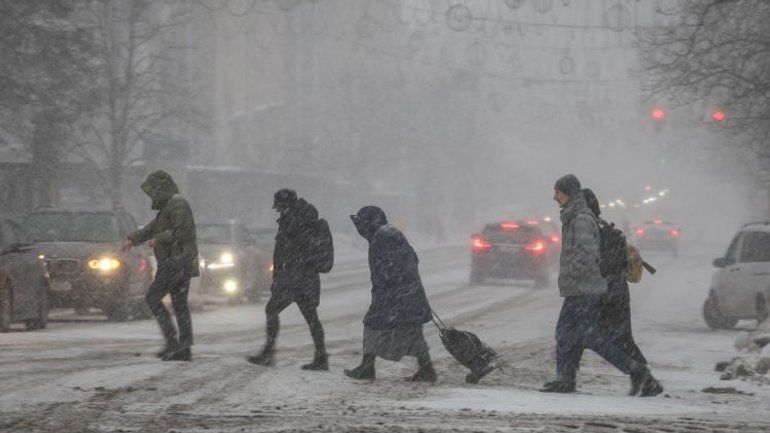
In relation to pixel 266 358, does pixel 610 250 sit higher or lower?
higher

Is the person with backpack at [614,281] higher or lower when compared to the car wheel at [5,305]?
higher

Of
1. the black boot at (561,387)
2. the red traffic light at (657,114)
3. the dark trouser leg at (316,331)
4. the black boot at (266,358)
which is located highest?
the red traffic light at (657,114)

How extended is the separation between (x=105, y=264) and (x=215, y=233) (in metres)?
6.94

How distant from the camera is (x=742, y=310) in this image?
67.7 feet

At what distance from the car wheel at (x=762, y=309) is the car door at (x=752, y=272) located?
0.09 metres

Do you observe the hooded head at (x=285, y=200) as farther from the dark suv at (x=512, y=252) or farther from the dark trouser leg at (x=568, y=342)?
the dark suv at (x=512, y=252)

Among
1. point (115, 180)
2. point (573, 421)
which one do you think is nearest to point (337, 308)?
point (115, 180)

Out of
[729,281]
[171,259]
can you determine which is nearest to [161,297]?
[171,259]

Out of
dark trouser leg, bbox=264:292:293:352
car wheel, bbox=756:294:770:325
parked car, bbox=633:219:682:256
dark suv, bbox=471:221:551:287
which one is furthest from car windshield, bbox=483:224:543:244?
parked car, bbox=633:219:682:256

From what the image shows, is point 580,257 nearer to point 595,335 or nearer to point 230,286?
point 595,335

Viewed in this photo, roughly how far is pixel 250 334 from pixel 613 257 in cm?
736

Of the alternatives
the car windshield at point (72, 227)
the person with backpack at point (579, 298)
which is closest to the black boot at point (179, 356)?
the person with backpack at point (579, 298)

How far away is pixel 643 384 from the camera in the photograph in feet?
35.1

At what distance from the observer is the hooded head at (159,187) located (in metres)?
12.4
